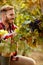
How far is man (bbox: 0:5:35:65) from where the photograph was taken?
2.46ft

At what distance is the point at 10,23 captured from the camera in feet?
2.56

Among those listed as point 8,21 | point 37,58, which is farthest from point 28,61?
point 37,58

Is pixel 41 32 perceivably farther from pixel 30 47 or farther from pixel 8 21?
pixel 8 21

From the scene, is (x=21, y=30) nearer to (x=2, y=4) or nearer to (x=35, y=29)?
(x=35, y=29)

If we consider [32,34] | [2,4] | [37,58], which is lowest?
[37,58]

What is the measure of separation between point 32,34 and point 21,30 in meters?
0.04

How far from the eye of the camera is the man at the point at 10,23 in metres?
0.75

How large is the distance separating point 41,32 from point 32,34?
38 mm

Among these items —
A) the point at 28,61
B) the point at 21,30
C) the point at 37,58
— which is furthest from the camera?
the point at 37,58

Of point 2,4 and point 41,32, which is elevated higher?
point 2,4

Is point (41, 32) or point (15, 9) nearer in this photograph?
point (41, 32)

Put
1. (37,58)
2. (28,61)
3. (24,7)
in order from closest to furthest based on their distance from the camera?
(24,7) → (28,61) → (37,58)

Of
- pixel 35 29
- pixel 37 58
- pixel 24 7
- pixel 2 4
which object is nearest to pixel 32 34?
pixel 35 29

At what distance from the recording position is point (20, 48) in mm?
587
